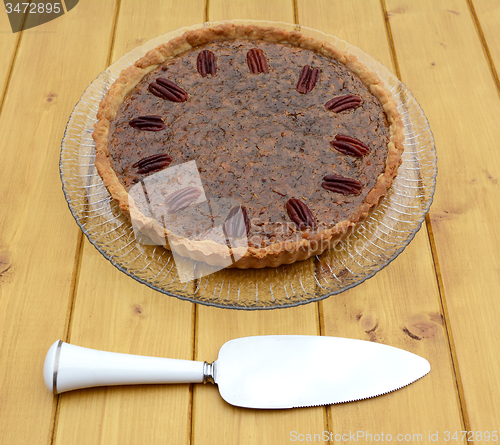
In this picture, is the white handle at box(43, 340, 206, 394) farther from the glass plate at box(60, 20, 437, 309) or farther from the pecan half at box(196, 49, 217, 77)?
the pecan half at box(196, 49, 217, 77)

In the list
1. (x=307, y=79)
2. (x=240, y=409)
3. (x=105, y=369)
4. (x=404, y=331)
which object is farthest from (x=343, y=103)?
(x=105, y=369)

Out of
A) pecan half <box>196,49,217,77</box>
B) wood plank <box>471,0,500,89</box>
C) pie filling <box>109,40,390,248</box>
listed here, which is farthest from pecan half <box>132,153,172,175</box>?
wood plank <box>471,0,500,89</box>

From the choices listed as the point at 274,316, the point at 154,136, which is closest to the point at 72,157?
the point at 154,136

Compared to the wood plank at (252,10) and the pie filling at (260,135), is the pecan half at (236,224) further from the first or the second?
the wood plank at (252,10)

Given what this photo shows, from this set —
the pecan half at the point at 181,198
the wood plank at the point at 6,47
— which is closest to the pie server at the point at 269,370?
the pecan half at the point at 181,198

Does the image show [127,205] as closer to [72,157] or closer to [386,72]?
[72,157]

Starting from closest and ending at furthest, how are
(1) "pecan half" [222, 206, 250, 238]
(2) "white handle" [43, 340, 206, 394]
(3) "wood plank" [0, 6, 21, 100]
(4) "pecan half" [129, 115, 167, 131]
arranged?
1. (2) "white handle" [43, 340, 206, 394]
2. (1) "pecan half" [222, 206, 250, 238]
3. (4) "pecan half" [129, 115, 167, 131]
4. (3) "wood plank" [0, 6, 21, 100]

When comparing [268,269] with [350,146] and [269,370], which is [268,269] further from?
[350,146]
